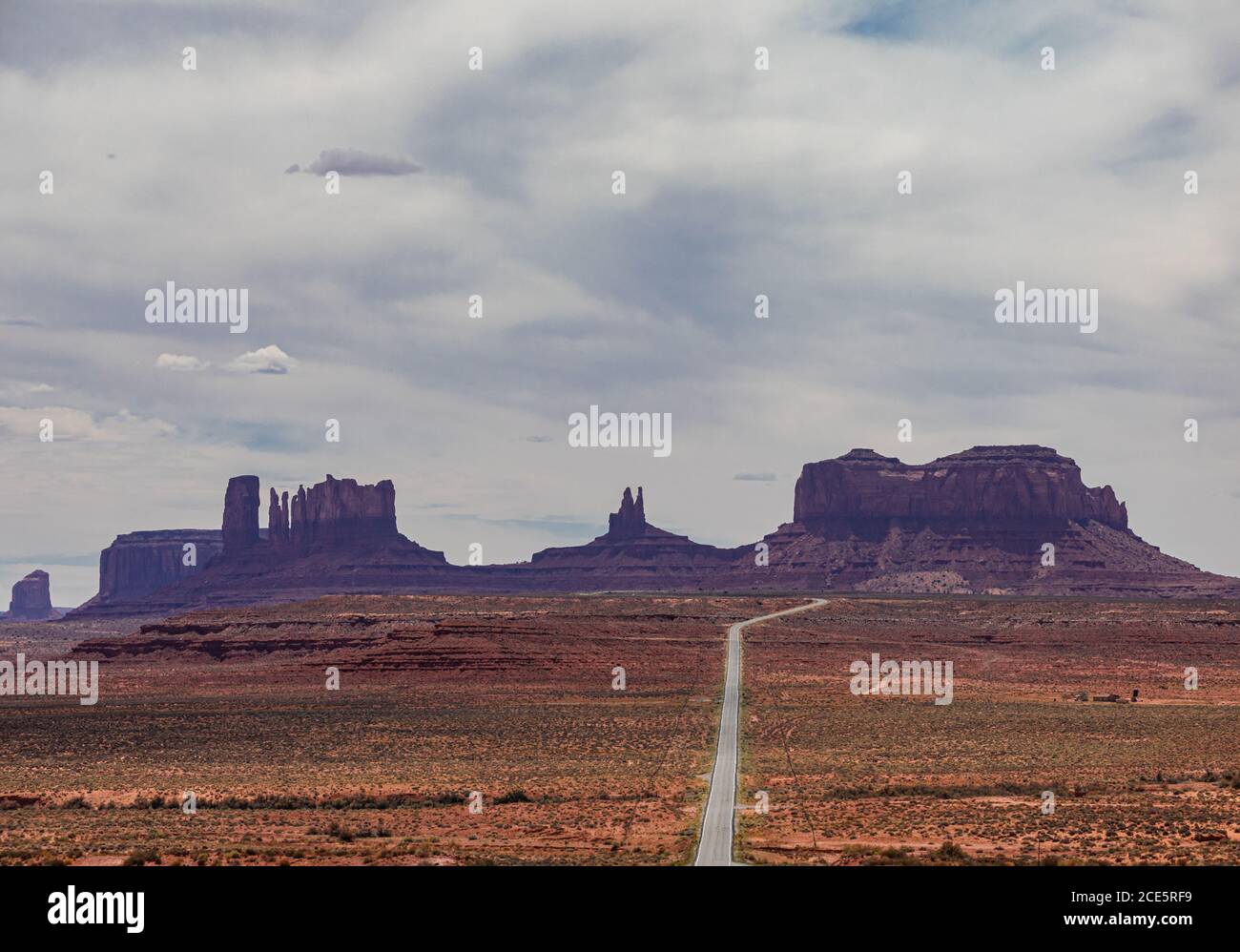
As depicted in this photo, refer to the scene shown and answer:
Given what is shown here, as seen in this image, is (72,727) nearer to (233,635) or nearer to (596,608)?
(233,635)

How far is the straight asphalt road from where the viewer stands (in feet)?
100.0

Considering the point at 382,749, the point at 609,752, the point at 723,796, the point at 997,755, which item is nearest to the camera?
the point at 723,796

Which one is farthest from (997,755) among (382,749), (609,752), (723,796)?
(382,749)

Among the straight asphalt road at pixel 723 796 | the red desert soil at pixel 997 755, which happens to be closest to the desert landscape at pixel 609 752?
the red desert soil at pixel 997 755

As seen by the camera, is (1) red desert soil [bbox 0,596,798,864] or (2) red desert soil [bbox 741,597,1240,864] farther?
(1) red desert soil [bbox 0,596,798,864]

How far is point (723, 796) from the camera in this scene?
4122 cm

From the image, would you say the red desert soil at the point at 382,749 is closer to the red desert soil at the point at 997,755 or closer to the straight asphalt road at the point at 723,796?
the straight asphalt road at the point at 723,796

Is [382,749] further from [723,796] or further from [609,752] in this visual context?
[723,796]

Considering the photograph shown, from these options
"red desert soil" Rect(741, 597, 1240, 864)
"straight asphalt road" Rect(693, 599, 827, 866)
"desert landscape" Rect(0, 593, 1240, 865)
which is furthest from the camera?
"desert landscape" Rect(0, 593, 1240, 865)

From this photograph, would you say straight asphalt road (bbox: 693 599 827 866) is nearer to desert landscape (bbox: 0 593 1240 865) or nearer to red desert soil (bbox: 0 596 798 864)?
desert landscape (bbox: 0 593 1240 865)

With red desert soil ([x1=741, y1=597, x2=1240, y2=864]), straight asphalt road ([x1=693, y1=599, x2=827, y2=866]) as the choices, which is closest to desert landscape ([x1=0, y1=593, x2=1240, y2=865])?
red desert soil ([x1=741, y1=597, x2=1240, y2=864])

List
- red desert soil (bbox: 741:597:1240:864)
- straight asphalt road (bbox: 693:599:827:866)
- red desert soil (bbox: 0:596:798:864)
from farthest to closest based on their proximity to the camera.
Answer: red desert soil (bbox: 0:596:798:864) → red desert soil (bbox: 741:597:1240:864) → straight asphalt road (bbox: 693:599:827:866)

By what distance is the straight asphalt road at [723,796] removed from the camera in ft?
100.0
